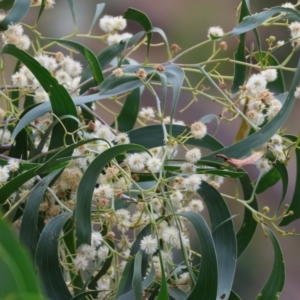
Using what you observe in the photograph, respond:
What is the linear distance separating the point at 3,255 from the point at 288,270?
1.12 meters

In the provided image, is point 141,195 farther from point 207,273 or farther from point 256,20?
point 256,20

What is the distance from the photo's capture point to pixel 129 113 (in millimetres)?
735

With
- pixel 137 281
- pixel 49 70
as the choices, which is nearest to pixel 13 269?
pixel 137 281

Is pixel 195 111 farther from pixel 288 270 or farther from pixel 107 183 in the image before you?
pixel 107 183

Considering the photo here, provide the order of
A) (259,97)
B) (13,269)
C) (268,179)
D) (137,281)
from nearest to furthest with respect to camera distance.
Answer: (13,269) → (137,281) → (259,97) → (268,179)

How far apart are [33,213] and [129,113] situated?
25 cm

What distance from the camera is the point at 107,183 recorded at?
534mm

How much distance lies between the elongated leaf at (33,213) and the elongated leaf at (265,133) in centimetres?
18

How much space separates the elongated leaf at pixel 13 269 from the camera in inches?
8.1

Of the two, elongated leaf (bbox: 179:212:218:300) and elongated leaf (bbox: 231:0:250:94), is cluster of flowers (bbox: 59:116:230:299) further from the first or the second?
elongated leaf (bbox: 231:0:250:94)

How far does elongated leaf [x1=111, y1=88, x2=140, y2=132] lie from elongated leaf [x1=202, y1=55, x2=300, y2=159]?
0.21 m

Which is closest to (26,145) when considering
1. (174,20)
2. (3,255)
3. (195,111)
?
(3,255)

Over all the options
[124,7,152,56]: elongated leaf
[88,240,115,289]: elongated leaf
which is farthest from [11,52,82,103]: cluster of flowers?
[88,240,115,289]: elongated leaf

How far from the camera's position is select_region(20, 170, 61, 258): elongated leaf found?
0.54 metres
